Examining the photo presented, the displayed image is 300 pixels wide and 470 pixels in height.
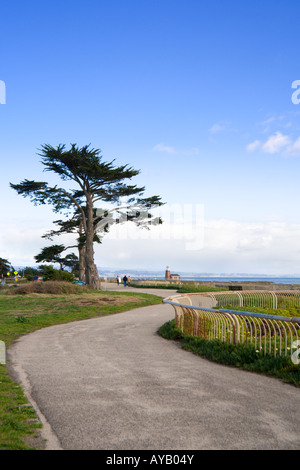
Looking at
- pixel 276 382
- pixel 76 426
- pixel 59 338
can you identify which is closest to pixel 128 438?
pixel 76 426

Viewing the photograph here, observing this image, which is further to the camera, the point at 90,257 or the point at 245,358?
the point at 90,257

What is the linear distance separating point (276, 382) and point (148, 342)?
547 centimetres

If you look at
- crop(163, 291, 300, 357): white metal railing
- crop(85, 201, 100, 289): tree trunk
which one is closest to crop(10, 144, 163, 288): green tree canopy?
crop(85, 201, 100, 289): tree trunk

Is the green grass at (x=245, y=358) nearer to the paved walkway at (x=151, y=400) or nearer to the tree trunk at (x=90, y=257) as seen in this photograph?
the paved walkway at (x=151, y=400)

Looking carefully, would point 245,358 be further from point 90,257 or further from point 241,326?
point 90,257

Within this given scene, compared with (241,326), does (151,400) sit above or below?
below

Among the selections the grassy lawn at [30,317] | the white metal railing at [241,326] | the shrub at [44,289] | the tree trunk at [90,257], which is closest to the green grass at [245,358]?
the white metal railing at [241,326]

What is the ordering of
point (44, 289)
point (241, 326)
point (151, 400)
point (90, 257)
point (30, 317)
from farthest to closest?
point (90, 257) → point (44, 289) → point (30, 317) → point (241, 326) → point (151, 400)

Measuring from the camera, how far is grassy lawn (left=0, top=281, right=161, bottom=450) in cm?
498

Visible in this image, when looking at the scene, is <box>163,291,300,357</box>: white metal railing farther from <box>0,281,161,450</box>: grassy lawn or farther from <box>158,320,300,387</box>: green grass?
<box>0,281,161,450</box>: grassy lawn

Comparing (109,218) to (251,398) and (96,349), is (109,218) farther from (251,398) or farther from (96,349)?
(251,398)

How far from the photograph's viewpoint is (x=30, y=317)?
18656 mm

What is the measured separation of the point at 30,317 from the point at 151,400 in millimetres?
13640

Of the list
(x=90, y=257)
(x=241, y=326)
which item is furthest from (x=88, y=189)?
(x=241, y=326)
